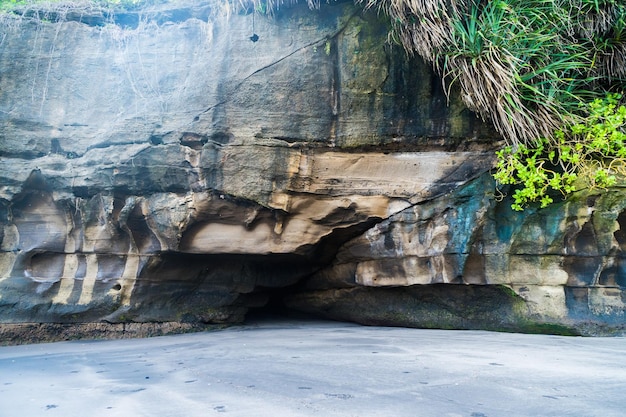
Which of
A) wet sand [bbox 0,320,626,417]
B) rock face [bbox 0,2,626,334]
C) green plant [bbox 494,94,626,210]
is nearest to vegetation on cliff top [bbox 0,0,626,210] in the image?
green plant [bbox 494,94,626,210]

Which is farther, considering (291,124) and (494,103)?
(291,124)

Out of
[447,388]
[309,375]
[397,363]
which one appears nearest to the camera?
[447,388]

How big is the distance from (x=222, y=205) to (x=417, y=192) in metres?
2.22

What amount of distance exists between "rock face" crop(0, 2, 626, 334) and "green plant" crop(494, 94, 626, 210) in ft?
1.00

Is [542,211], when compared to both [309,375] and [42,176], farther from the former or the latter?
[42,176]

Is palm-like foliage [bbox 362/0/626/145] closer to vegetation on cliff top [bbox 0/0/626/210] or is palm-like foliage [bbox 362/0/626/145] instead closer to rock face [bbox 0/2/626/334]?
vegetation on cliff top [bbox 0/0/626/210]

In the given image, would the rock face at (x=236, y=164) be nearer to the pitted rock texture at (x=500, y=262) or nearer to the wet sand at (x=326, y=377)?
the pitted rock texture at (x=500, y=262)

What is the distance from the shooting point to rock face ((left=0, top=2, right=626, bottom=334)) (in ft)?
18.1

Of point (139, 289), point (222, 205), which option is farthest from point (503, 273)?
point (139, 289)

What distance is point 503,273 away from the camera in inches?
213

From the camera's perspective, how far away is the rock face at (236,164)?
5508 millimetres

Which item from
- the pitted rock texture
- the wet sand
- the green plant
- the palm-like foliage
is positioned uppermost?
the palm-like foliage

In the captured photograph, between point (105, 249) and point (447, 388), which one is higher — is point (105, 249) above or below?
above

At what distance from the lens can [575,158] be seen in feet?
16.1
